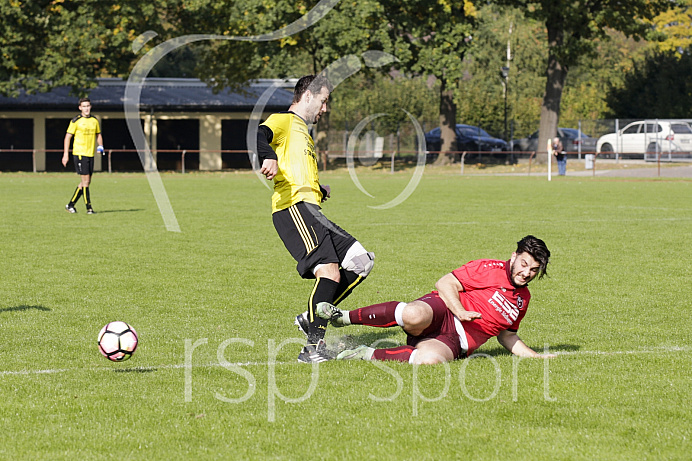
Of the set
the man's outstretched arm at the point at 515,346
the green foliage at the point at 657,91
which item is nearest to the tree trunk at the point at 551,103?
the green foliage at the point at 657,91

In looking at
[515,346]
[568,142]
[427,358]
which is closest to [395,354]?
[427,358]

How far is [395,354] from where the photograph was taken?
6312mm

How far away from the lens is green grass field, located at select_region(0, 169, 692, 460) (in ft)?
14.9

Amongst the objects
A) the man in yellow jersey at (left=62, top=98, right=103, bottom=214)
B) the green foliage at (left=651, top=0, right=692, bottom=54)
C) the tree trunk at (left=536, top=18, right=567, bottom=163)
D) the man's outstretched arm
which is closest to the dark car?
the tree trunk at (left=536, top=18, right=567, bottom=163)

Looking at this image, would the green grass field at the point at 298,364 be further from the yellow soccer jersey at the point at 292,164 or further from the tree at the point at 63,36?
the tree at the point at 63,36

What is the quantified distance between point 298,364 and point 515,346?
1.65 metres

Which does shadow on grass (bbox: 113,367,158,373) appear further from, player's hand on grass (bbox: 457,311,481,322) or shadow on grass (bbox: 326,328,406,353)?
player's hand on grass (bbox: 457,311,481,322)

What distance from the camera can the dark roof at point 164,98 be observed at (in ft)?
149

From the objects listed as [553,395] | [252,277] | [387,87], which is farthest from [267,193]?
[387,87]

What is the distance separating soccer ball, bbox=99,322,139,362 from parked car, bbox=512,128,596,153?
4511 centimetres

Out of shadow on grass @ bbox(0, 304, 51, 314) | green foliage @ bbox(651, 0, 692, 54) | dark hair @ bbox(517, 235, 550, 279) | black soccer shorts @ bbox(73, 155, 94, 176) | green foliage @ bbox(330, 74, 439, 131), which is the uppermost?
green foliage @ bbox(651, 0, 692, 54)

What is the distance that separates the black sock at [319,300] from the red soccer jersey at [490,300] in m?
0.98

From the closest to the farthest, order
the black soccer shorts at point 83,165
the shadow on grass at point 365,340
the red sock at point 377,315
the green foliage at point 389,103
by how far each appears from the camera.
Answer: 1. the red sock at point 377,315
2. the shadow on grass at point 365,340
3. the black soccer shorts at point 83,165
4. the green foliage at point 389,103

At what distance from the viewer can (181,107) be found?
46.9 meters
